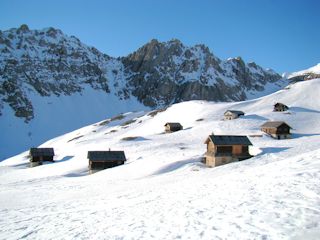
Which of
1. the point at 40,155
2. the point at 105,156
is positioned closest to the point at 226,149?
the point at 105,156

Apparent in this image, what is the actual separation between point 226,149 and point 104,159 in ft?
67.1

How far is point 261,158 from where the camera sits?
4062 centimetres

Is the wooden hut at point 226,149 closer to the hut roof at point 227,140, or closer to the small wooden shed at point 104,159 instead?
the hut roof at point 227,140

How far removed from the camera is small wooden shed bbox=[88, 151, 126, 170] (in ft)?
178

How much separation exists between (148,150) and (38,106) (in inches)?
5987

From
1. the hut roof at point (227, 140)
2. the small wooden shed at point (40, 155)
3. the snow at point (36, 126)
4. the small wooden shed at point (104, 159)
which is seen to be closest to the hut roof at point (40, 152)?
the small wooden shed at point (40, 155)

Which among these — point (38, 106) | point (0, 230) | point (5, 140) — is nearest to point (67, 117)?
point (38, 106)

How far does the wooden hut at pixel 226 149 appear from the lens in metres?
44.7

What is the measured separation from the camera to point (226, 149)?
4597 cm

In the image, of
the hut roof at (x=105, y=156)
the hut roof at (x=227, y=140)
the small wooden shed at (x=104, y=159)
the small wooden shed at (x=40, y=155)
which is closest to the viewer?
the hut roof at (x=227, y=140)

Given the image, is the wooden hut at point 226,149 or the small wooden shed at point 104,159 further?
the small wooden shed at point 104,159

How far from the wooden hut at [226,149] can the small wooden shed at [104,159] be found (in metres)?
16.4

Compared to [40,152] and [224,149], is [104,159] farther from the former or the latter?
[40,152]

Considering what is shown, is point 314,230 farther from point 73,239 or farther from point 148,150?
point 148,150
